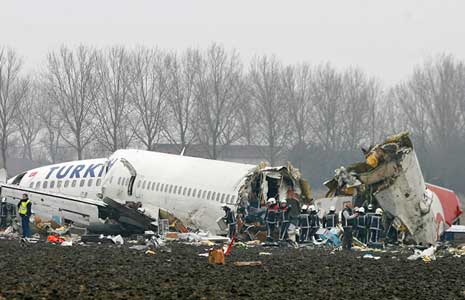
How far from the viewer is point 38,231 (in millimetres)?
37688

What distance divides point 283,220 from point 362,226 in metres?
2.65

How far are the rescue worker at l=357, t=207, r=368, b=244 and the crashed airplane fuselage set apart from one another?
3.49m

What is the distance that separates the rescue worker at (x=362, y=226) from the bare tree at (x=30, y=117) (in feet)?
193

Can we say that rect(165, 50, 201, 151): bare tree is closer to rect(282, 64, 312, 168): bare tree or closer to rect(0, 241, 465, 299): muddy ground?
rect(282, 64, 312, 168): bare tree


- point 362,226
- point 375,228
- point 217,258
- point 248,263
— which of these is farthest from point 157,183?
point 248,263

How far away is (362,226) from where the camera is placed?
1335 inches

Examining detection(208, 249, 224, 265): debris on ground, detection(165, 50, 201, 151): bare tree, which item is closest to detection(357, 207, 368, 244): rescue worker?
detection(208, 249, 224, 265): debris on ground

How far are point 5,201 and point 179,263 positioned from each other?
1779cm

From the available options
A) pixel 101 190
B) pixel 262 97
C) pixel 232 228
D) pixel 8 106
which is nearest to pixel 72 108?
pixel 8 106

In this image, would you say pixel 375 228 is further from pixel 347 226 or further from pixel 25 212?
pixel 25 212

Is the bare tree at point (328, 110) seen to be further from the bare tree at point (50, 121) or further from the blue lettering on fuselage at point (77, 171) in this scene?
the blue lettering on fuselage at point (77, 171)

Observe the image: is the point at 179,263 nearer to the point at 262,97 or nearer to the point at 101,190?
the point at 101,190

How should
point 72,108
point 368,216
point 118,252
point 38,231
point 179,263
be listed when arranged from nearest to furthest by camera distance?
1. point 179,263
2. point 118,252
3. point 368,216
4. point 38,231
5. point 72,108

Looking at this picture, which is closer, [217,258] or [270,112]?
[217,258]
